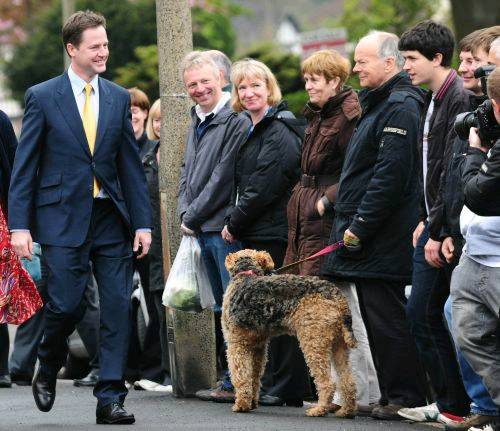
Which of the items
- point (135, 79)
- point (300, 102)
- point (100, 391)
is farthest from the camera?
point (135, 79)

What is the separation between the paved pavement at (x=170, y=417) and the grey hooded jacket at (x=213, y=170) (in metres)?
1.31

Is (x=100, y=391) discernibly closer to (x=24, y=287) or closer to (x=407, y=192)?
(x=24, y=287)

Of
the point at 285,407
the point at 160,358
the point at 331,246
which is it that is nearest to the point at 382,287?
the point at 331,246

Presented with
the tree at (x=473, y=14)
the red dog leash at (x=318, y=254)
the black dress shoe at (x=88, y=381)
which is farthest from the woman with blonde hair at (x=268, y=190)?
the tree at (x=473, y=14)

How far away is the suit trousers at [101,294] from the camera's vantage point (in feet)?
26.3

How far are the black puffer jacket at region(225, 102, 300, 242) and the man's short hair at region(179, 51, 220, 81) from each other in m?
0.64

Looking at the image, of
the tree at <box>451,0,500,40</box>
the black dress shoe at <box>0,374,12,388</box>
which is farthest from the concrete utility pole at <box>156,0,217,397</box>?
the tree at <box>451,0,500,40</box>

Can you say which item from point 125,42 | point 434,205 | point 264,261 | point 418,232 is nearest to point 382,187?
point 418,232

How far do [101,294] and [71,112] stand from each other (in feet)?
3.76

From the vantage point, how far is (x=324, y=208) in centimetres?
859

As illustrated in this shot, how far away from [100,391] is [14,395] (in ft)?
7.17

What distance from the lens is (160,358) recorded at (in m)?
10.8

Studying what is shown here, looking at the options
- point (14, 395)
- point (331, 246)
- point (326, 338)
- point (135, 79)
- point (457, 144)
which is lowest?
point (14, 395)

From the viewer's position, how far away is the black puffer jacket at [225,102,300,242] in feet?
29.3
